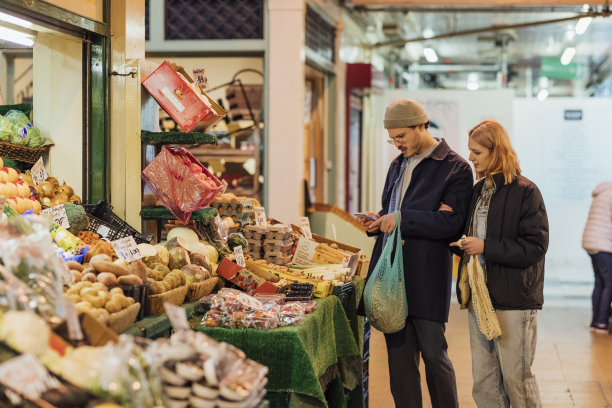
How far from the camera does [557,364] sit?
652 centimetres

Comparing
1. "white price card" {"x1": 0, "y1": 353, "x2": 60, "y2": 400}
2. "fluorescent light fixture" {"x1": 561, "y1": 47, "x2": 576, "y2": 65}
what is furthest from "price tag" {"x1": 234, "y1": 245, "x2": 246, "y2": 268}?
"fluorescent light fixture" {"x1": 561, "y1": 47, "x2": 576, "y2": 65}

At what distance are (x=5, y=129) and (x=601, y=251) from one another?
621 cm

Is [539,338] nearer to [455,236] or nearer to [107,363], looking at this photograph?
[455,236]

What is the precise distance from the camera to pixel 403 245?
4.04 meters

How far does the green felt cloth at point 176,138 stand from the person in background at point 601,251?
508 cm

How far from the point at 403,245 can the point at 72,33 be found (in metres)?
1.97

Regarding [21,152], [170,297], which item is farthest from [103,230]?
[170,297]

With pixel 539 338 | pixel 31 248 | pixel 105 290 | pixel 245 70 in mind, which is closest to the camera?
pixel 31 248

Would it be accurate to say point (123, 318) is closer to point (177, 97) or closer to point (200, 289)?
point (200, 289)

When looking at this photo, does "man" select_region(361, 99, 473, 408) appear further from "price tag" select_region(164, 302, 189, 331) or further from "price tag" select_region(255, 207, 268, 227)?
"price tag" select_region(164, 302, 189, 331)

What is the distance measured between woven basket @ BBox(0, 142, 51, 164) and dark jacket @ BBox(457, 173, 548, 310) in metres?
2.24

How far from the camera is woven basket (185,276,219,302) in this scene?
3.57 metres

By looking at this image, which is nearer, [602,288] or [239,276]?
[239,276]

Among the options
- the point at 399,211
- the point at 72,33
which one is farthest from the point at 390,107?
the point at 72,33
